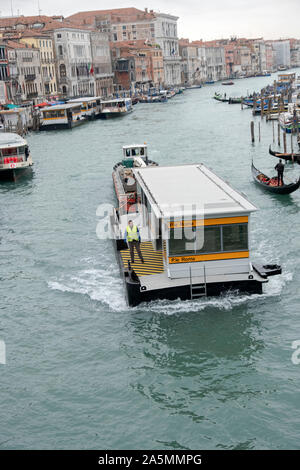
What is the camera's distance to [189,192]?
41.7 feet

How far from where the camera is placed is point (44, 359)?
1005 cm

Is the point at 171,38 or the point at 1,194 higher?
the point at 171,38

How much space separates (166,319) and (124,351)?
3.81 ft

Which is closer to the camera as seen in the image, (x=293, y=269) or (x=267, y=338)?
(x=267, y=338)

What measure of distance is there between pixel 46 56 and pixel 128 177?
56.0m

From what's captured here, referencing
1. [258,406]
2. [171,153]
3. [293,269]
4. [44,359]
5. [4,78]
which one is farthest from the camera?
[4,78]

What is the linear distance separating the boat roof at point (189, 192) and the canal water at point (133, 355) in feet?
5.33

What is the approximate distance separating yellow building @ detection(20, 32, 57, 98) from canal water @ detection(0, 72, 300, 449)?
55.9 meters

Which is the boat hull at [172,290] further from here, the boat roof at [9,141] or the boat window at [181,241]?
the boat roof at [9,141]

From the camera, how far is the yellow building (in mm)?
69125

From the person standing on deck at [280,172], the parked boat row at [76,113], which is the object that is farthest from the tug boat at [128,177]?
the parked boat row at [76,113]

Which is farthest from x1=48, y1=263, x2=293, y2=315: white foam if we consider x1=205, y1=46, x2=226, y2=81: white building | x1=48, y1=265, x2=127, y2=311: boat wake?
x1=205, y1=46, x2=226, y2=81: white building

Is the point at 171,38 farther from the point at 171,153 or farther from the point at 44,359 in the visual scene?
the point at 44,359
